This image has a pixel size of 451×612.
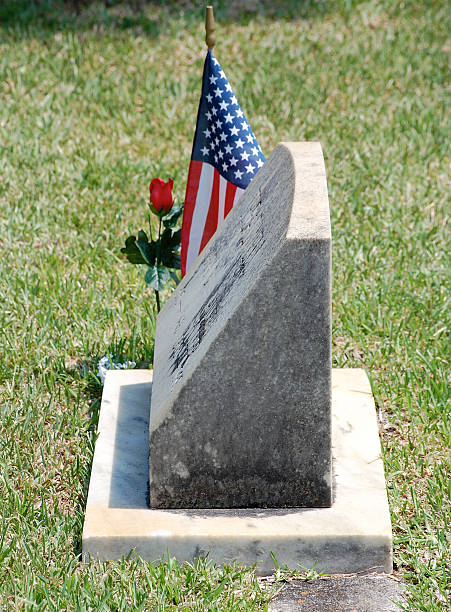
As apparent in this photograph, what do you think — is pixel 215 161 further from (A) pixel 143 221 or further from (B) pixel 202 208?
(A) pixel 143 221

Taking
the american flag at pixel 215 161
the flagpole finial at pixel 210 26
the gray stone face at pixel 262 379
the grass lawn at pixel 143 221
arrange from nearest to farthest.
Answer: the gray stone face at pixel 262 379, the grass lawn at pixel 143 221, the flagpole finial at pixel 210 26, the american flag at pixel 215 161

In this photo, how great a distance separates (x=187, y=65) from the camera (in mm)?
6984

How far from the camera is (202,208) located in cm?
350

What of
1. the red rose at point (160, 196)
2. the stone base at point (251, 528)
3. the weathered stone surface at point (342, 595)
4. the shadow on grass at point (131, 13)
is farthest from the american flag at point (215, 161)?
the shadow on grass at point (131, 13)

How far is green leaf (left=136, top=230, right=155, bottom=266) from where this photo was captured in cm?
351

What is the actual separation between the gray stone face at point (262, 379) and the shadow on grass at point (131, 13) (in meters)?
5.25

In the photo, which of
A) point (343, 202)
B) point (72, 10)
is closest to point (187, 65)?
point (72, 10)

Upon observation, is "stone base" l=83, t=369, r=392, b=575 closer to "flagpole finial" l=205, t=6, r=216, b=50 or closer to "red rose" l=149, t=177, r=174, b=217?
"red rose" l=149, t=177, r=174, b=217

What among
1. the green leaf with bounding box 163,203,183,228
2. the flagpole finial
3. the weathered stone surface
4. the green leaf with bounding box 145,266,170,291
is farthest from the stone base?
the flagpole finial

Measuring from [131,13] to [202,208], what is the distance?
5.13m

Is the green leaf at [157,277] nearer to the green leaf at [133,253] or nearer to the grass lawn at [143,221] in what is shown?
the green leaf at [133,253]

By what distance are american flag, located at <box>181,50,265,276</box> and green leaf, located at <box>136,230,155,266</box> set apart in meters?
0.12

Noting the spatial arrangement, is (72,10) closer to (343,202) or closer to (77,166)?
(77,166)

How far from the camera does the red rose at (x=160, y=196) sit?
338cm
